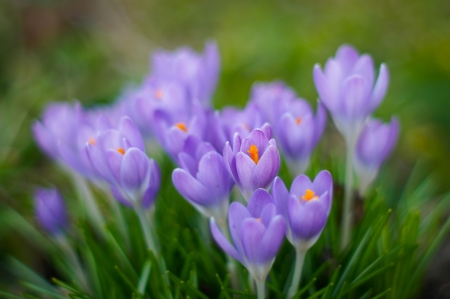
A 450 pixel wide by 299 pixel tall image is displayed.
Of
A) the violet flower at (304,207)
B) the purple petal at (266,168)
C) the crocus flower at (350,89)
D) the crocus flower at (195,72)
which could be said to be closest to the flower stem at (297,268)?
the violet flower at (304,207)

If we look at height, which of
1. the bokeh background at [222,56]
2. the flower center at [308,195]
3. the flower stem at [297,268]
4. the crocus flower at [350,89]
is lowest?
the flower stem at [297,268]

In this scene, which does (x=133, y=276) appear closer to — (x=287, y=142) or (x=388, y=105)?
(x=287, y=142)

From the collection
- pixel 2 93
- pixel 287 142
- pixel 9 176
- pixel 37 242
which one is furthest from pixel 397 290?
pixel 2 93

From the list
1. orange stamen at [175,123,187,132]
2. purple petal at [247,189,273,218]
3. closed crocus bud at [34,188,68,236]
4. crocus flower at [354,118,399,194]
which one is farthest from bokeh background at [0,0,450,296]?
purple petal at [247,189,273,218]

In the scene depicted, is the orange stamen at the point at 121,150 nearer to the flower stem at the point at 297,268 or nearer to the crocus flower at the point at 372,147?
the flower stem at the point at 297,268

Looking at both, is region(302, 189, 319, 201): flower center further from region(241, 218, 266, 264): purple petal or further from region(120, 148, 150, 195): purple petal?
region(120, 148, 150, 195): purple petal

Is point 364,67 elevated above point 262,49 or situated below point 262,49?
below
